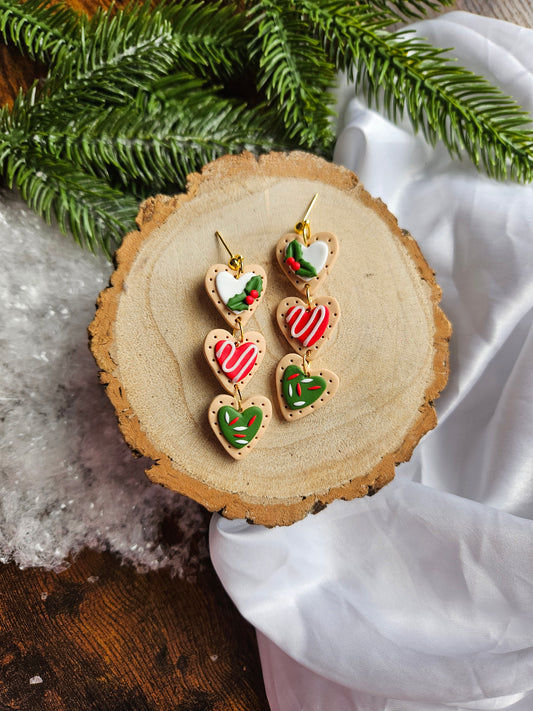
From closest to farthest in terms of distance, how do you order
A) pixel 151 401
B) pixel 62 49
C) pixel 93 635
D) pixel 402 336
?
pixel 151 401
pixel 402 336
pixel 62 49
pixel 93 635

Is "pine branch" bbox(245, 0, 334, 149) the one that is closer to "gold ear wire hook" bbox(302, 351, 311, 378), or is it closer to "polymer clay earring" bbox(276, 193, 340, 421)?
"polymer clay earring" bbox(276, 193, 340, 421)

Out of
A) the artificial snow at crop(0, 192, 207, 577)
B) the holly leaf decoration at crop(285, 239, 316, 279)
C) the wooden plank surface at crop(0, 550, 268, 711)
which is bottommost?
the wooden plank surface at crop(0, 550, 268, 711)

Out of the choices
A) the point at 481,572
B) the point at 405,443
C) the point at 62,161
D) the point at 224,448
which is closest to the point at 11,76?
the point at 62,161

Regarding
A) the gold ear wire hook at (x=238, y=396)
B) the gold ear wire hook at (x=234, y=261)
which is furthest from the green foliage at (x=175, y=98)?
the gold ear wire hook at (x=238, y=396)

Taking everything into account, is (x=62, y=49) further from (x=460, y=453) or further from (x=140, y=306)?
(x=460, y=453)

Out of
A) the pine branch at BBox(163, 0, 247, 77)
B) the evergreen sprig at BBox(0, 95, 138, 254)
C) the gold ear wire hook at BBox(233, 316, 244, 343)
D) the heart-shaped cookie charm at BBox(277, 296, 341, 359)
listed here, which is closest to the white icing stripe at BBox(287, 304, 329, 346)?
the heart-shaped cookie charm at BBox(277, 296, 341, 359)

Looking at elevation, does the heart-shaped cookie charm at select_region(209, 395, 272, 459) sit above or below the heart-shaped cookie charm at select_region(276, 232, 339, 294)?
below

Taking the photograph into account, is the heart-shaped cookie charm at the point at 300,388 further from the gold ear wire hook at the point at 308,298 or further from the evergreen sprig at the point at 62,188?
the evergreen sprig at the point at 62,188
